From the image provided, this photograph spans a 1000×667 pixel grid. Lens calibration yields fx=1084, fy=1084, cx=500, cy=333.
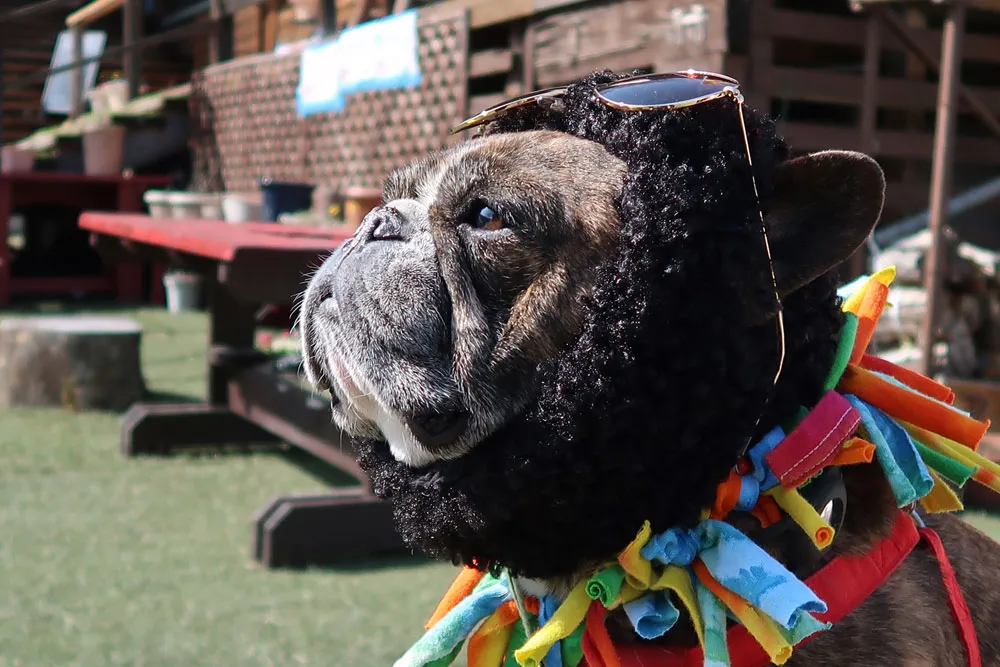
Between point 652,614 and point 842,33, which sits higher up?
point 842,33

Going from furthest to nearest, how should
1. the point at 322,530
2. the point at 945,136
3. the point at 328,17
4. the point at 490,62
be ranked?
the point at 328,17
the point at 490,62
the point at 945,136
the point at 322,530

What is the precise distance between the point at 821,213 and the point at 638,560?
0.54 metres

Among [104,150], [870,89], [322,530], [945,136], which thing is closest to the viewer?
[322,530]

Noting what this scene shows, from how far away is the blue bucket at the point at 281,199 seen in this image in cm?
793

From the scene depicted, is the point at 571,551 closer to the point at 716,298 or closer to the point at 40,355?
the point at 716,298

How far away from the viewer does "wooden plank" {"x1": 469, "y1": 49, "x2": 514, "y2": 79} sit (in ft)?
25.3

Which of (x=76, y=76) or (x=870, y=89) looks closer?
(x=870, y=89)

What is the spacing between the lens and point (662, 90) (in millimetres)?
1517

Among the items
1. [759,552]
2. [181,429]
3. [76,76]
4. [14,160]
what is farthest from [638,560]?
[76,76]

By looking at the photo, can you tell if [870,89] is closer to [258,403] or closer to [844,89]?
[844,89]

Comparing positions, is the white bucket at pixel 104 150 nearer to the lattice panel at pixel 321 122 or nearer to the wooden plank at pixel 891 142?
the lattice panel at pixel 321 122

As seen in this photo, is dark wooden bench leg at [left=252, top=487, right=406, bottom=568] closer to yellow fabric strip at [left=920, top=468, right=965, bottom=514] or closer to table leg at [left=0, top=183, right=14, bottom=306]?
yellow fabric strip at [left=920, top=468, right=965, bottom=514]

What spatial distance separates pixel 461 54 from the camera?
27.2 feet

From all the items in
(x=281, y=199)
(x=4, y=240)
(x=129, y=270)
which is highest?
(x=281, y=199)
